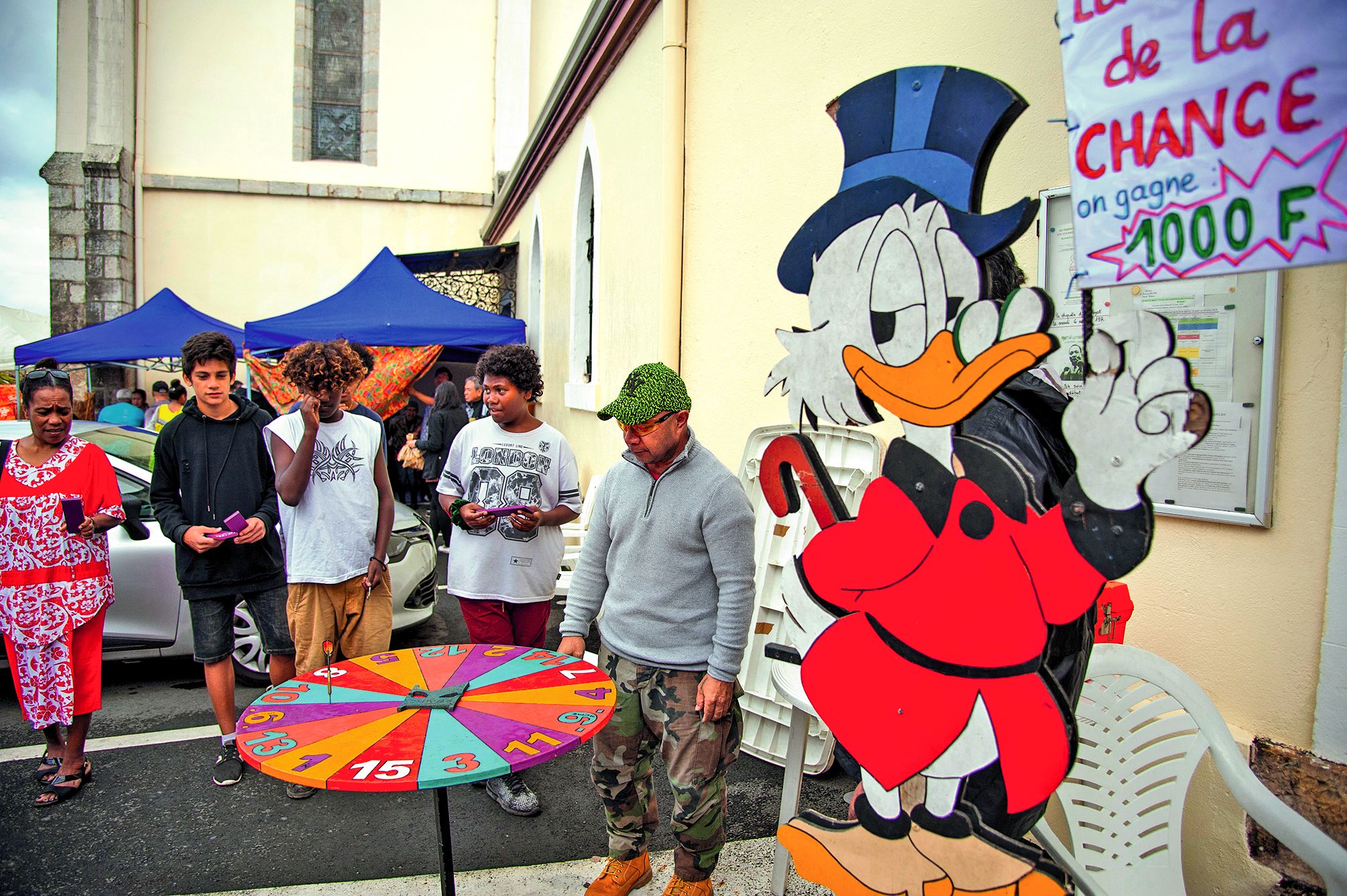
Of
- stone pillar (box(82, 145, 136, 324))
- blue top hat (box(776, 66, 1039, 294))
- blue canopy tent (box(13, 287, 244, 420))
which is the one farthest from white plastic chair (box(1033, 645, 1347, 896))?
stone pillar (box(82, 145, 136, 324))

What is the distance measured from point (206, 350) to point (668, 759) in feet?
8.15

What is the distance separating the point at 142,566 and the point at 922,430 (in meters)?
4.37

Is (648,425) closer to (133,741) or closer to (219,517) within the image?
(219,517)

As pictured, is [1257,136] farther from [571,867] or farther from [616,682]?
[571,867]

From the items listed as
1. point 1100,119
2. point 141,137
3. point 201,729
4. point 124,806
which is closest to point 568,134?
point 201,729

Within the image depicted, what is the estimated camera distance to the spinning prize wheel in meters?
1.73

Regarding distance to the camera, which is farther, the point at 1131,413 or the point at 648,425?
the point at 648,425

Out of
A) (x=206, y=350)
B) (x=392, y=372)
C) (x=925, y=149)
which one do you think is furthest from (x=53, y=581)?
(x=392, y=372)

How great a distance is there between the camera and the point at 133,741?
3814 mm

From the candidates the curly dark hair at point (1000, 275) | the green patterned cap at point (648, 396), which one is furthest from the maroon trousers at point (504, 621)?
the curly dark hair at point (1000, 275)

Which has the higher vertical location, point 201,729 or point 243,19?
point 243,19

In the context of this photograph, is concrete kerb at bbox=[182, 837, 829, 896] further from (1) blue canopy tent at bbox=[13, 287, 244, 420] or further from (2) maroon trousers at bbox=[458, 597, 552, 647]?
(1) blue canopy tent at bbox=[13, 287, 244, 420]

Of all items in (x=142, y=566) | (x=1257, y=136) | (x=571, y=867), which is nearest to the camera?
(x=1257, y=136)

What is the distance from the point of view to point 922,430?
175 cm
